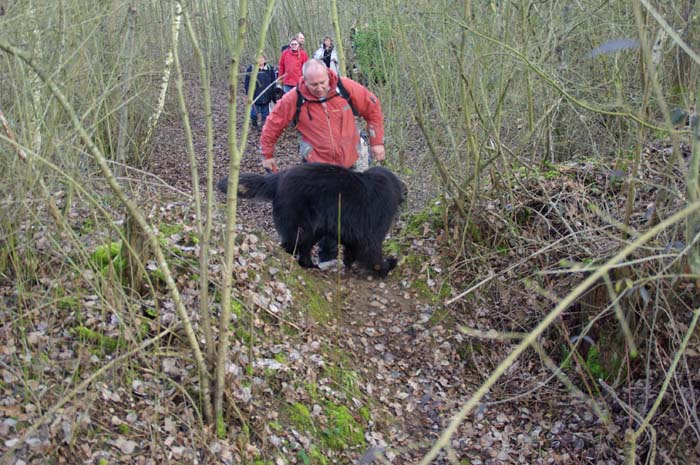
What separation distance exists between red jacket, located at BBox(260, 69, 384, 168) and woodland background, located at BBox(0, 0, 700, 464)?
818 mm

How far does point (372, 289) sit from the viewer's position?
648 centimetres

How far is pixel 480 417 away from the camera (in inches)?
203

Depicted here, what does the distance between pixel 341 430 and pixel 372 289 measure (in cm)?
217

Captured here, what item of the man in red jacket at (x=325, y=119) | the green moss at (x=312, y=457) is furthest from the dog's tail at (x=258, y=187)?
the green moss at (x=312, y=457)

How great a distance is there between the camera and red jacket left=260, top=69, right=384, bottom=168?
6.59 m

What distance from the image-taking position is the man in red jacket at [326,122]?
654 centimetres

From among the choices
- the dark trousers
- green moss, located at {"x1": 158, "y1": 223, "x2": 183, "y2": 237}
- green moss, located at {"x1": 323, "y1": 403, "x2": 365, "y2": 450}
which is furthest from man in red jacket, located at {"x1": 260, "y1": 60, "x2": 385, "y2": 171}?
the dark trousers

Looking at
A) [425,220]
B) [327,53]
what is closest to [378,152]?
[425,220]

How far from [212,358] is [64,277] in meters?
1.19

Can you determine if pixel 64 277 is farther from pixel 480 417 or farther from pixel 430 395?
pixel 480 417

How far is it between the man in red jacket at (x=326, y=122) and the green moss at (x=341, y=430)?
89.8 inches

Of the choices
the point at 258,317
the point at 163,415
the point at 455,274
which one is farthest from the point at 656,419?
the point at 163,415

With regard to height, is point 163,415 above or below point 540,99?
below

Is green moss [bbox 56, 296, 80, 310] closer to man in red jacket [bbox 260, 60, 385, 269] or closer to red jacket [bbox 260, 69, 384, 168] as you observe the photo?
man in red jacket [bbox 260, 60, 385, 269]
